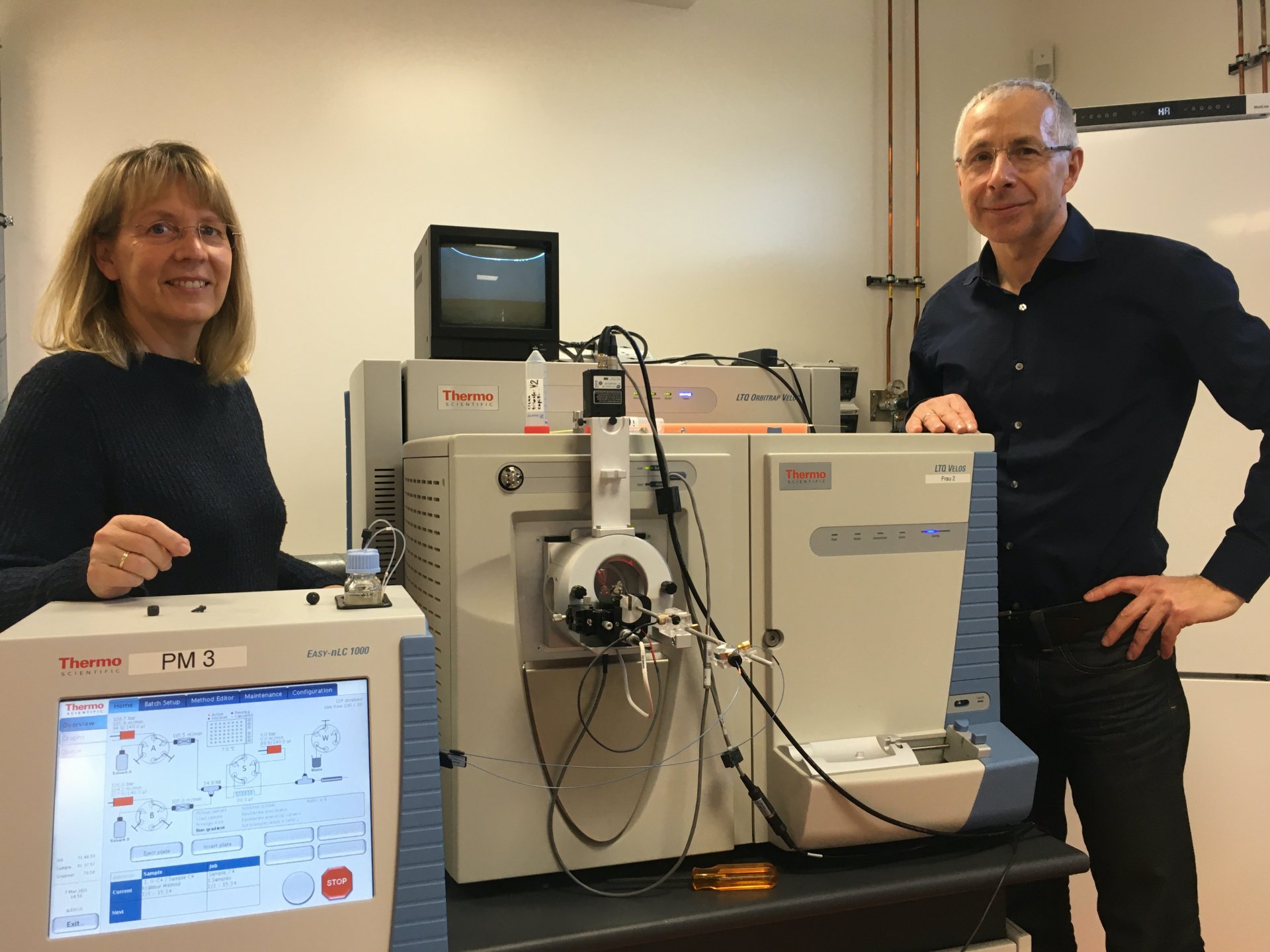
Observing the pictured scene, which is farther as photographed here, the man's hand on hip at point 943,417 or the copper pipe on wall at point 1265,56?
the copper pipe on wall at point 1265,56

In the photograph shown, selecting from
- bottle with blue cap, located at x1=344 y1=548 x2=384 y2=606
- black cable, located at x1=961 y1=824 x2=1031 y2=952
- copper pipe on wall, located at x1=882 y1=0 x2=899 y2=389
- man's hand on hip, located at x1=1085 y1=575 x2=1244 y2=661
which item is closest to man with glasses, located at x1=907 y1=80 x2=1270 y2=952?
man's hand on hip, located at x1=1085 y1=575 x2=1244 y2=661

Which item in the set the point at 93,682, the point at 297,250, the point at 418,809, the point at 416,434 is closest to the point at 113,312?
the point at 416,434

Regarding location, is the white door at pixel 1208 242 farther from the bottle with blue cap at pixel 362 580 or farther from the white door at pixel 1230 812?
the bottle with blue cap at pixel 362 580

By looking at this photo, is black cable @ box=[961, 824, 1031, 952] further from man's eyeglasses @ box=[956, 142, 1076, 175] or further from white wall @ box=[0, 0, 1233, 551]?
white wall @ box=[0, 0, 1233, 551]

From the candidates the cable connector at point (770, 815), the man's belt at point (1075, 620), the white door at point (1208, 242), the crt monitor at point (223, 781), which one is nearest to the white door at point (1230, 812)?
the white door at point (1208, 242)

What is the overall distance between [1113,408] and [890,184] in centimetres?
198

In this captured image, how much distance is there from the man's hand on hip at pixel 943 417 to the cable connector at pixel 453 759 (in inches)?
31.3

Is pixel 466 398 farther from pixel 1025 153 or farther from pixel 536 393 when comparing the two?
pixel 1025 153

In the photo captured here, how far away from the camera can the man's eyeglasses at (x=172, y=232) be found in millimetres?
1189

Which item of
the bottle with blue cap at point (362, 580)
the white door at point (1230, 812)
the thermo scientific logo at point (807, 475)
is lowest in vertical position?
the white door at point (1230, 812)

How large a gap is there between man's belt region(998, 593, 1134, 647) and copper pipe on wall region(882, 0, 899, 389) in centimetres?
188

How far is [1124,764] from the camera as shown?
4.46ft

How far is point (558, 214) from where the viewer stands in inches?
110

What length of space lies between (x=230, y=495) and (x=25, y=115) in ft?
5.85
